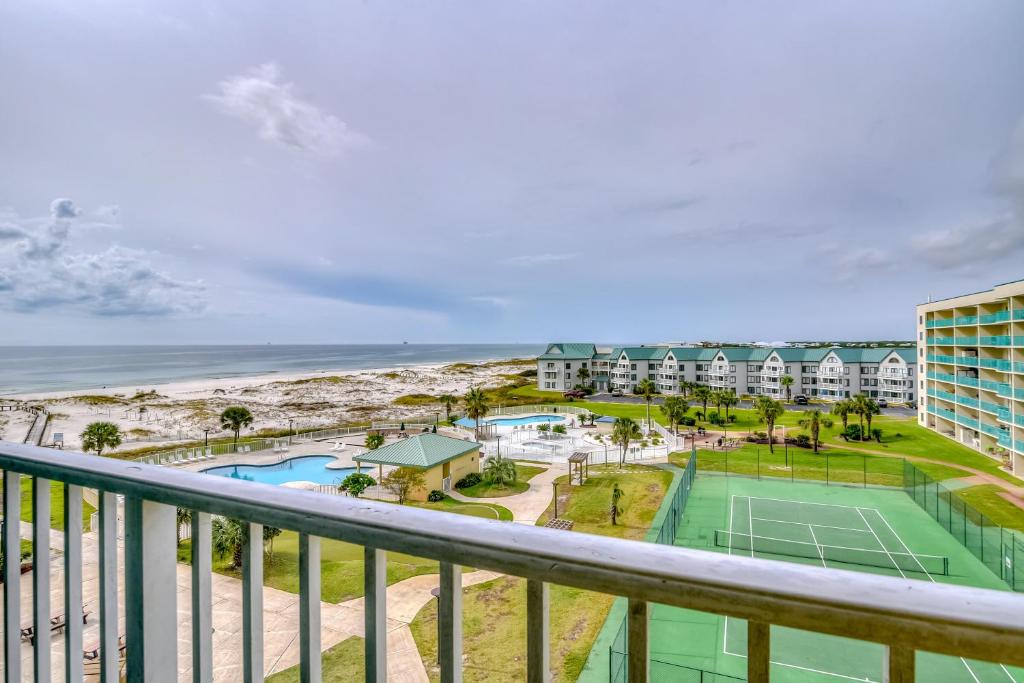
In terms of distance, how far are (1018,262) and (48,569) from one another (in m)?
81.5

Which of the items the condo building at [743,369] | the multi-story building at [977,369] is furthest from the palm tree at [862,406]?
the condo building at [743,369]

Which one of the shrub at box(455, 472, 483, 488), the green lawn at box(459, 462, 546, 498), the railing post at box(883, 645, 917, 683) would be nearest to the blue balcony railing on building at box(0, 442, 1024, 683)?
the railing post at box(883, 645, 917, 683)

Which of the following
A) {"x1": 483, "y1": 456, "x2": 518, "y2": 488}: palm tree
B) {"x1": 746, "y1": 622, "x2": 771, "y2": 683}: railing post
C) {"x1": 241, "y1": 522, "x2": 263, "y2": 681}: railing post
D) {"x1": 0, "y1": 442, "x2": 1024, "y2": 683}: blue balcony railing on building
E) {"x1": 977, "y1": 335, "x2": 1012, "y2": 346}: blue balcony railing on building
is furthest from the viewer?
{"x1": 977, "y1": 335, "x2": 1012, "y2": 346}: blue balcony railing on building

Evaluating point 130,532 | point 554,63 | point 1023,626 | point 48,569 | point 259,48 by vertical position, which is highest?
point 554,63

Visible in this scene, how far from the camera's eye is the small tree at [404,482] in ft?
65.4

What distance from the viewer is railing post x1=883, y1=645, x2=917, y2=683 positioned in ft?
2.35

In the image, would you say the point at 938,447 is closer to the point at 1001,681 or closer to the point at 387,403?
the point at 1001,681

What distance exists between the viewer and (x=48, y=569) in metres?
1.62

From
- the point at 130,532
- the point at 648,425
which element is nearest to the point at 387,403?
the point at 648,425

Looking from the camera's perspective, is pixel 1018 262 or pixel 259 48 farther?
pixel 1018 262

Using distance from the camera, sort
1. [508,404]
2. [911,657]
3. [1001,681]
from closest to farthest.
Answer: [911,657] < [1001,681] < [508,404]

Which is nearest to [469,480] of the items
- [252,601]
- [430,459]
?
[430,459]

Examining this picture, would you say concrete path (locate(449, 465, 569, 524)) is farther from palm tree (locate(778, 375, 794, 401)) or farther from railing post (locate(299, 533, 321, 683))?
palm tree (locate(778, 375, 794, 401))

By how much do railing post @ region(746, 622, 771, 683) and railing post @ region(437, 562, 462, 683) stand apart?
21.8 inches
